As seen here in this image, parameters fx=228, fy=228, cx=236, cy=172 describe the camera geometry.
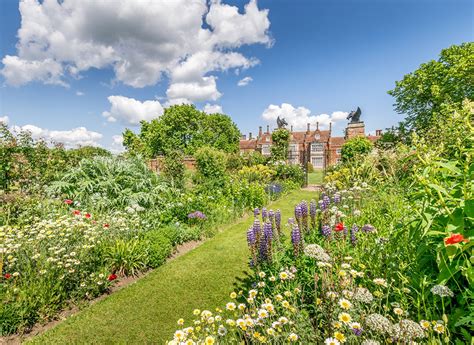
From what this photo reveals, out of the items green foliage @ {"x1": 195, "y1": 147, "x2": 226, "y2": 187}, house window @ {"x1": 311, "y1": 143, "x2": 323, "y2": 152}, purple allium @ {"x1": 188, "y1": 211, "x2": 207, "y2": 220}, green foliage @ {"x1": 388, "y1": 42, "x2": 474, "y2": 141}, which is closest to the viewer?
purple allium @ {"x1": 188, "y1": 211, "x2": 207, "y2": 220}

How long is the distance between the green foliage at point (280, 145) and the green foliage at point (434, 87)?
7.80m

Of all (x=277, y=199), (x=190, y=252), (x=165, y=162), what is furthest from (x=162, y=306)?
(x=277, y=199)

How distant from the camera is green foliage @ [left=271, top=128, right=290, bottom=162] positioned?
17469 mm

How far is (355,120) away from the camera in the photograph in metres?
30.8

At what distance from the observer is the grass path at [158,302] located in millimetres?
2799

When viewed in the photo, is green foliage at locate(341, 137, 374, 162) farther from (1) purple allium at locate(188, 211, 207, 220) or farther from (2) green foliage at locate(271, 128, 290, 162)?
(1) purple allium at locate(188, 211, 207, 220)

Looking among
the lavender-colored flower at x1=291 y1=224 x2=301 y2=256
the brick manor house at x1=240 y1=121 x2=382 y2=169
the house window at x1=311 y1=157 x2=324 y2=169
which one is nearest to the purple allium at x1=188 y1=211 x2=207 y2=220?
the lavender-colored flower at x1=291 y1=224 x2=301 y2=256

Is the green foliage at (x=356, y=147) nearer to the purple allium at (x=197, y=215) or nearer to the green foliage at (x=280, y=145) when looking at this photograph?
the green foliage at (x=280, y=145)

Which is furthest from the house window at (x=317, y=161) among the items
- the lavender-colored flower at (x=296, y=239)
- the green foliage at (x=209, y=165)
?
the lavender-colored flower at (x=296, y=239)

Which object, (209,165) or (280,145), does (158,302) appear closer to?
(209,165)

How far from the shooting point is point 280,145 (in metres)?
17.8

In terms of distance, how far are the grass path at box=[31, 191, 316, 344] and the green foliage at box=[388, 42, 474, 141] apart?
42.4 ft

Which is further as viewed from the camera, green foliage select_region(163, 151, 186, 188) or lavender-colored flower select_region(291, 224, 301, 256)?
green foliage select_region(163, 151, 186, 188)

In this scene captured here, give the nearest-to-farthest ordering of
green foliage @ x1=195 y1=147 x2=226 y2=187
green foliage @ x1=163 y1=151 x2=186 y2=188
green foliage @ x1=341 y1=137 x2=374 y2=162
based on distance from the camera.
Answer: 1. green foliage @ x1=163 y1=151 x2=186 y2=188
2. green foliage @ x1=195 y1=147 x2=226 y2=187
3. green foliage @ x1=341 y1=137 x2=374 y2=162
